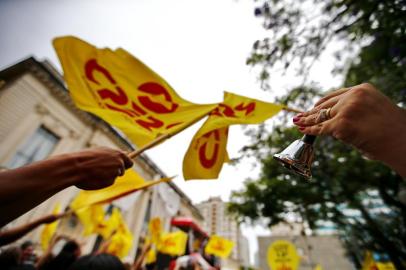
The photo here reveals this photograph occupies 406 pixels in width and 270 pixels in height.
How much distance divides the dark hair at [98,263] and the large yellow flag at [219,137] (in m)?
1.16

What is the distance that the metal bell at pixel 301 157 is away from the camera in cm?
133

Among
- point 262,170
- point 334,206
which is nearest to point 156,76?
point 262,170

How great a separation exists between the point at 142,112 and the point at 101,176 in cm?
140

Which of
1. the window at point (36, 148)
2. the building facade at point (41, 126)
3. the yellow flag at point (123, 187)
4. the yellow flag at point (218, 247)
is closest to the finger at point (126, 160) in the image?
the yellow flag at point (123, 187)

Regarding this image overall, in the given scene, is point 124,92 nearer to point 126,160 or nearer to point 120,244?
point 126,160

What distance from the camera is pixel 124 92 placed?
2.56m

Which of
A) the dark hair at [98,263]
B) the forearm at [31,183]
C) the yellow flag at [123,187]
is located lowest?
the dark hair at [98,263]

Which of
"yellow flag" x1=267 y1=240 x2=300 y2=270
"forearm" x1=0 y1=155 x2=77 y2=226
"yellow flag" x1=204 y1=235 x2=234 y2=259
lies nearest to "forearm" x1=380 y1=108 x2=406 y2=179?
"forearm" x1=0 y1=155 x2=77 y2=226

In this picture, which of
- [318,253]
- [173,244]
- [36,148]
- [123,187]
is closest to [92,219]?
[173,244]

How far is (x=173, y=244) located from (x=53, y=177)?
698 cm

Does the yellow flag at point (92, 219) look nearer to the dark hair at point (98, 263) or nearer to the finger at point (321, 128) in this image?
the dark hair at point (98, 263)

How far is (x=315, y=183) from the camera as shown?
9.20 meters

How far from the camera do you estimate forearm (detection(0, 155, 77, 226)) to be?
0.98 metres

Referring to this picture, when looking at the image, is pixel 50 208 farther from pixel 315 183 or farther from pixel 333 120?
pixel 333 120
